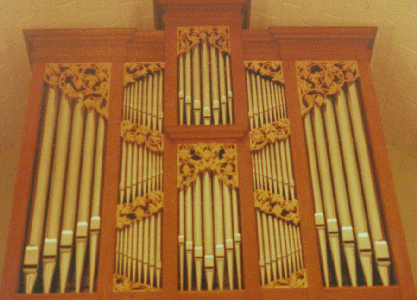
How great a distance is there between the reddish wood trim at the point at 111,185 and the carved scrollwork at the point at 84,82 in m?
0.08

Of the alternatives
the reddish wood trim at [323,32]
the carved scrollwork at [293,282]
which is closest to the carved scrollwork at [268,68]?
Answer: the reddish wood trim at [323,32]

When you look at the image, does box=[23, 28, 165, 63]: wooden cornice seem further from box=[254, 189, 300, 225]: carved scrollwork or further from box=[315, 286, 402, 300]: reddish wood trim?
box=[315, 286, 402, 300]: reddish wood trim

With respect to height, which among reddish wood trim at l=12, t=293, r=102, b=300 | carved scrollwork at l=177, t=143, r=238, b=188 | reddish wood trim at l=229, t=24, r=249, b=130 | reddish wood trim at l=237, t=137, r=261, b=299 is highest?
reddish wood trim at l=229, t=24, r=249, b=130

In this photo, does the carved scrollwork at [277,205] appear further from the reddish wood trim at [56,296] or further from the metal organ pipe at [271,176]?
the reddish wood trim at [56,296]

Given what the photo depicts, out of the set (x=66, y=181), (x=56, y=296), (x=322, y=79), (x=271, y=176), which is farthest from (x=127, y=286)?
(x=322, y=79)

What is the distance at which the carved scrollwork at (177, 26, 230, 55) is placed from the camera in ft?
18.2

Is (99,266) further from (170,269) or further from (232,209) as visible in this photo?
(232,209)

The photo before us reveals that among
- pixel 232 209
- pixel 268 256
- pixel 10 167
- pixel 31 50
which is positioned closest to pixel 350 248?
pixel 268 256

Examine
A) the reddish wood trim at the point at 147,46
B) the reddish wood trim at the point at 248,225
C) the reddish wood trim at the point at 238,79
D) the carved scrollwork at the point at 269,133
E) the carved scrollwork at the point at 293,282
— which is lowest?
the carved scrollwork at the point at 293,282

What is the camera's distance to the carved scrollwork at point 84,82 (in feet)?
17.2

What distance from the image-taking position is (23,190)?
4758 mm

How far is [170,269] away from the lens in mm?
4422

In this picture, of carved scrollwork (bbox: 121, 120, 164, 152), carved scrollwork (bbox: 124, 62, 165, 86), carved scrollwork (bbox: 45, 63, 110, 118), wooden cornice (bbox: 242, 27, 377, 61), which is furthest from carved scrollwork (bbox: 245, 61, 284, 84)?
carved scrollwork (bbox: 45, 63, 110, 118)

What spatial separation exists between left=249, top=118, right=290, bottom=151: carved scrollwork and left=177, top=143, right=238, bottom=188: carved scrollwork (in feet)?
0.72
